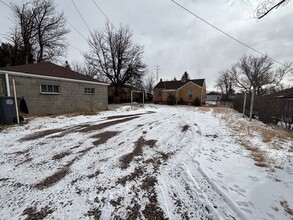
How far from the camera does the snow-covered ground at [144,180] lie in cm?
179

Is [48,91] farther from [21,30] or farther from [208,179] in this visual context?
[21,30]

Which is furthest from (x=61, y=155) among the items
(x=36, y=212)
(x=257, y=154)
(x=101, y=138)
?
(x=257, y=154)

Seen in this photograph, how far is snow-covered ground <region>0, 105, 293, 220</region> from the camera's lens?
5.87 feet

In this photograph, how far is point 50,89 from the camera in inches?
376

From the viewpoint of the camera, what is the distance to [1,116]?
606 centimetres

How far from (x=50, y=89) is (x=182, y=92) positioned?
21525 millimetres

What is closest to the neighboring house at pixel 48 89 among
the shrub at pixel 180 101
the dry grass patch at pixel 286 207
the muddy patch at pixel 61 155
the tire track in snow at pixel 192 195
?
the muddy patch at pixel 61 155

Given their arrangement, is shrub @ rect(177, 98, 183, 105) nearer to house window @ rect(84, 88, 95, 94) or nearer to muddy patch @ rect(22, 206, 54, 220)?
house window @ rect(84, 88, 95, 94)

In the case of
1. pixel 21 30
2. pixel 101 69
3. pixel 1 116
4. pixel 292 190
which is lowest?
pixel 292 190

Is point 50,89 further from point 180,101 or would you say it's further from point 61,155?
point 180,101

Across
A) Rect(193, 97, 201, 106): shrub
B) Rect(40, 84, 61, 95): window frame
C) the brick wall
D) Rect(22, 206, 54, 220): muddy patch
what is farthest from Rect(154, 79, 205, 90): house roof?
Rect(22, 206, 54, 220): muddy patch

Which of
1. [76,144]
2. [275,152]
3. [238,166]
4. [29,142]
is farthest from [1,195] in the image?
[275,152]

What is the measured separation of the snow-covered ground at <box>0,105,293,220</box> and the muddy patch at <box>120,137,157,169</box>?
0.02m

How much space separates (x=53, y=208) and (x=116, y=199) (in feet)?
2.62
